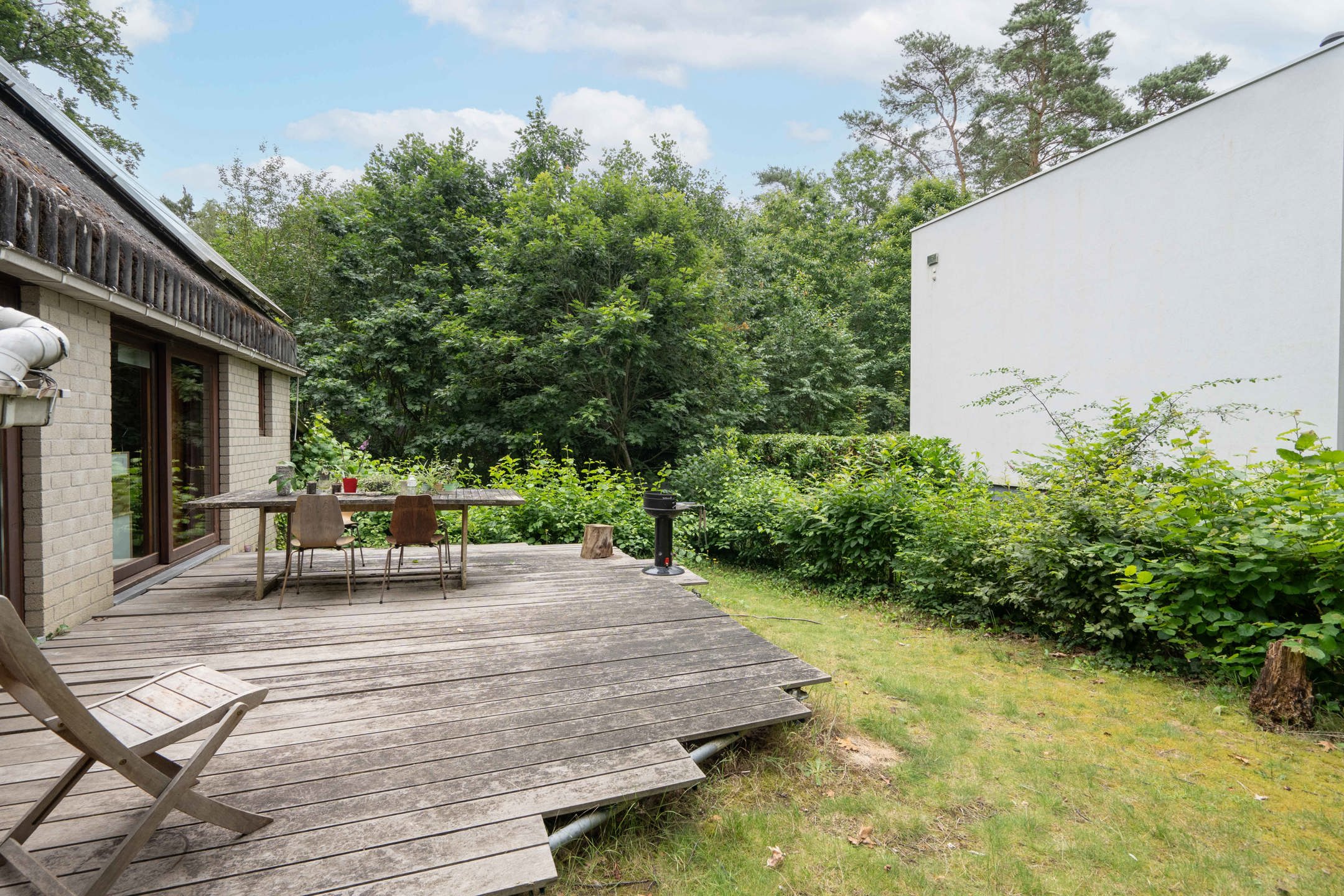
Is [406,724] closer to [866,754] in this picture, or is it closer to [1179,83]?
[866,754]

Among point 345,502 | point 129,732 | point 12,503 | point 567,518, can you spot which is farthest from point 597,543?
point 129,732

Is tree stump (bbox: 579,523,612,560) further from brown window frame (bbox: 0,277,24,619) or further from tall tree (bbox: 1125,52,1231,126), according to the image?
tall tree (bbox: 1125,52,1231,126)

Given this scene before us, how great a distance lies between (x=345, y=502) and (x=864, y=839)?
4.52 m

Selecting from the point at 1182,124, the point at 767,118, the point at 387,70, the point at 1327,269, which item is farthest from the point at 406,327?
the point at 767,118

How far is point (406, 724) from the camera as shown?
300 cm

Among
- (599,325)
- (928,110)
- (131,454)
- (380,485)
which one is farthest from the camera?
(928,110)

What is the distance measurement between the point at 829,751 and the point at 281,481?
4751mm

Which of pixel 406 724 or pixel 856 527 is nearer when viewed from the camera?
pixel 406 724

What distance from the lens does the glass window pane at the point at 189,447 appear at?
5861mm

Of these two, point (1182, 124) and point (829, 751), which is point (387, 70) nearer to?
point (1182, 124)

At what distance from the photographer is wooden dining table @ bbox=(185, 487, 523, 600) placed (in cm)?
486

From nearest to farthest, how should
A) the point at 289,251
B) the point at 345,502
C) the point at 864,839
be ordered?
the point at 864,839, the point at 345,502, the point at 289,251

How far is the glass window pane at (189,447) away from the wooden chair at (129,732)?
4.23 m

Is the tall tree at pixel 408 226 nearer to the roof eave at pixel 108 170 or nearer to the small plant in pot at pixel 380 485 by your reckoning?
the roof eave at pixel 108 170
